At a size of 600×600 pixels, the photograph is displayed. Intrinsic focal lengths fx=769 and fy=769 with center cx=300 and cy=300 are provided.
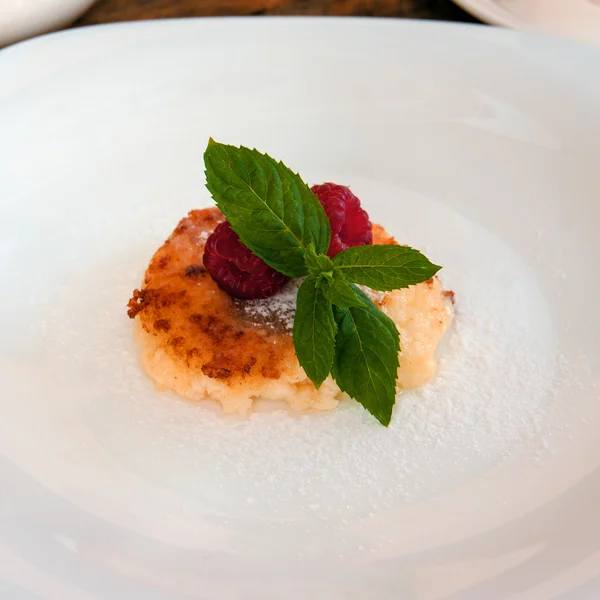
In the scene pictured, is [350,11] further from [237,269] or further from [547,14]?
[237,269]

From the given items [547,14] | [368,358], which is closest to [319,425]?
[368,358]

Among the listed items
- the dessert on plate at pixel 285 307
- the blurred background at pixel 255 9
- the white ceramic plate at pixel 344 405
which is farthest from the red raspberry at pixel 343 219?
the blurred background at pixel 255 9

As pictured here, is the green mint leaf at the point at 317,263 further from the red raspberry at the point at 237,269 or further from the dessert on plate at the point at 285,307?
the red raspberry at the point at 237,269

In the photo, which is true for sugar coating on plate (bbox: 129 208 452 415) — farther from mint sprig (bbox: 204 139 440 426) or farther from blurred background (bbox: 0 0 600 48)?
blurred background (bbox: 0 0 600 48)

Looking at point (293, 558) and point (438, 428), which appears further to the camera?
point (438, 428)

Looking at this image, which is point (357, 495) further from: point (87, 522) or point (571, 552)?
point (87, 522)

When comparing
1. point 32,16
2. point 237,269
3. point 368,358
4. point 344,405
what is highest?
point 32,16

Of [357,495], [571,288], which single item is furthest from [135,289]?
[571,288]
